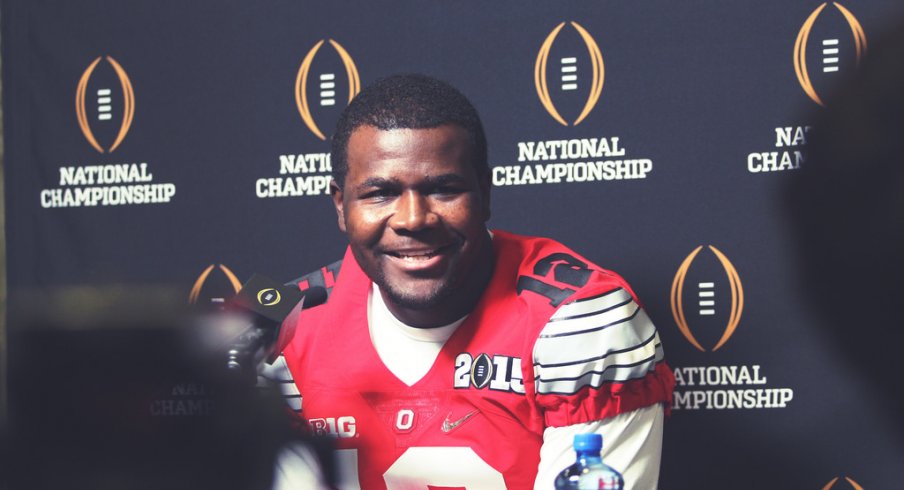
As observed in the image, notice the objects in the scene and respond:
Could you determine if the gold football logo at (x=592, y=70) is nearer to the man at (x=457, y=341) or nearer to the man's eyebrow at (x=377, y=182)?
the man at (x=457, y=341)

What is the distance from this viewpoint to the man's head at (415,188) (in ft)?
5.42

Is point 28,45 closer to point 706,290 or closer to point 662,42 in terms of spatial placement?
point 662,42

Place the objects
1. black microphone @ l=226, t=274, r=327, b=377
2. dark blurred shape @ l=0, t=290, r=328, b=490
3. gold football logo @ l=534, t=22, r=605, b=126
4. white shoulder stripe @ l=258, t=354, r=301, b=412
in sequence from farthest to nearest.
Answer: gold football logo @ l=534, t=22, r=605, b=126 → white shoulder stripe @ l=258, t=354, r=301, b=412 → black microphone @ l=226, t=274, r=327, b=377 → dark blurred shape @ l=0, t=290, r=328, b=490

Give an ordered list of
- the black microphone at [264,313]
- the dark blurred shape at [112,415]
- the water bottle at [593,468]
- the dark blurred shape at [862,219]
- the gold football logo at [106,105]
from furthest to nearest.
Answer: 1. the gold football logo at [106,105]
2. the dark blurred shape at [862,219]
3. the water bottle at [593,468]
4. the black microphone at [264,313]
5. the dark blurred shape at [112,415]

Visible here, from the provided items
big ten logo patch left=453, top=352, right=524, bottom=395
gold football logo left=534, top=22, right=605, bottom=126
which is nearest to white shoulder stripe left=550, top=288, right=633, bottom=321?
big ten logo patch left=453, top=352, right=524, bottom=395

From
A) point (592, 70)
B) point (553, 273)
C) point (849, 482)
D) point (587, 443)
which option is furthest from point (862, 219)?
point (587, 443)

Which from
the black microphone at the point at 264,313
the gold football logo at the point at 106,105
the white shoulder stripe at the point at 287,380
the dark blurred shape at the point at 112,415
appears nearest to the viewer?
the dark blurred shape at the point at 112,415

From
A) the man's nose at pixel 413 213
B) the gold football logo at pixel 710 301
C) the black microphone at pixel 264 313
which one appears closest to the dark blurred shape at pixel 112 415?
the black microphone at pixel 264 313

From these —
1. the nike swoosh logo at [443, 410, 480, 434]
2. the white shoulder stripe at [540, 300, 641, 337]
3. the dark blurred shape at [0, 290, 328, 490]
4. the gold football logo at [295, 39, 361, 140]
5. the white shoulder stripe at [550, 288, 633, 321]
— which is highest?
the gold football logo at [295, 39, 361, 140]

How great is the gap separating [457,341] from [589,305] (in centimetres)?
26

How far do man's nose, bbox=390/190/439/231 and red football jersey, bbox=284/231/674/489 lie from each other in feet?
0.69

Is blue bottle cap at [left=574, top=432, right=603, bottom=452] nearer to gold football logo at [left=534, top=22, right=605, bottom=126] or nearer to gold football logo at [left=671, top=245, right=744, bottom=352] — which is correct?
gold football logo at [left=671, top=245, right=744, bottom=352]

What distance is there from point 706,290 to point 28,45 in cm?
190

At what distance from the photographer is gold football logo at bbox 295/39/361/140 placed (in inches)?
97.3
